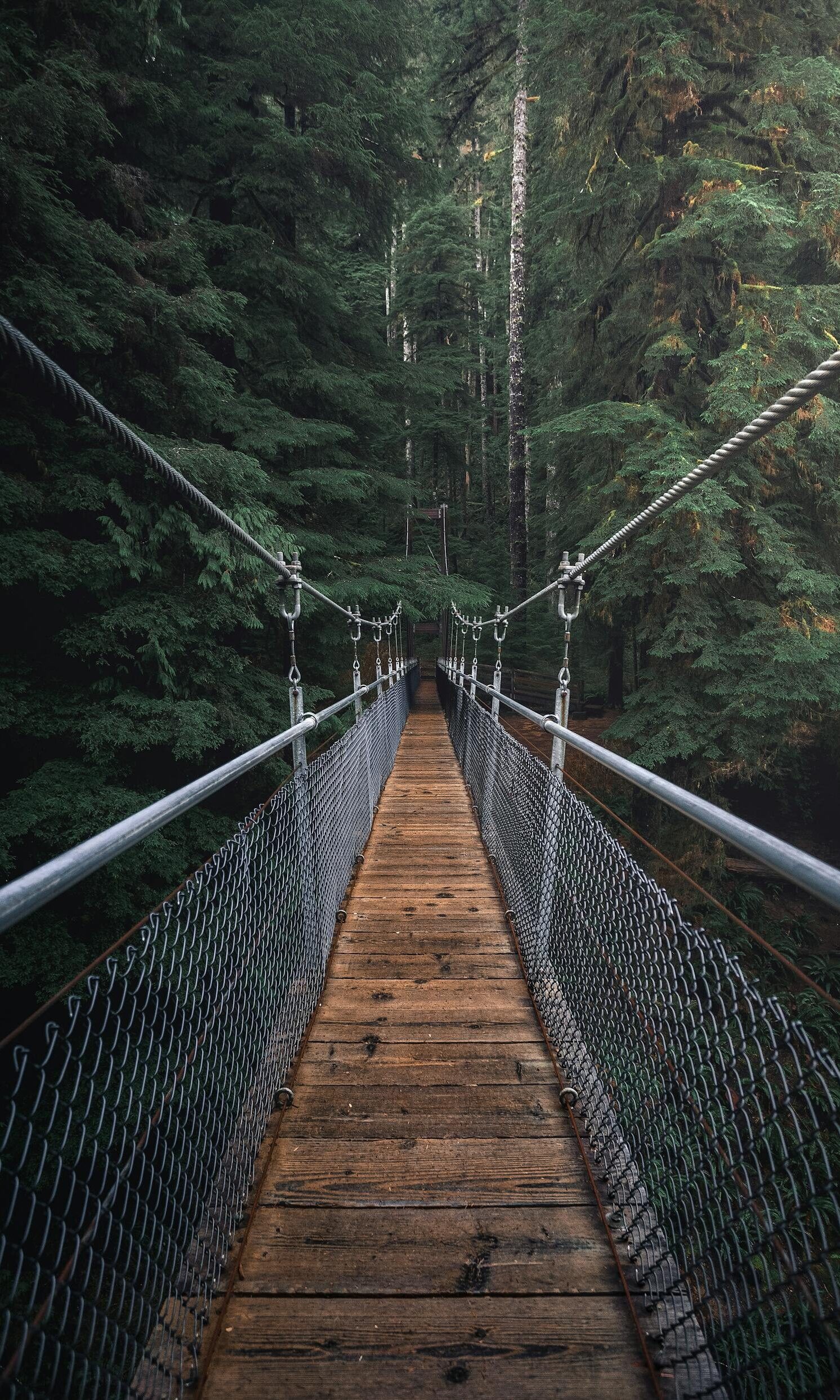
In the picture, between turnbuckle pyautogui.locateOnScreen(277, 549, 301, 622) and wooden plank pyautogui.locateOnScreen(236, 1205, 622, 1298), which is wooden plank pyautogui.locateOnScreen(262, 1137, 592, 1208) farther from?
turnbuckle pyautogui.locateOnScreen(277, 549, 301, 622)

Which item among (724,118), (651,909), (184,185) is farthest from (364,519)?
(651,909)

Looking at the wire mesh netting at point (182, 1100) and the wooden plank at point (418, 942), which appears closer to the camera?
the wire mesh netting at point (182, 1100)

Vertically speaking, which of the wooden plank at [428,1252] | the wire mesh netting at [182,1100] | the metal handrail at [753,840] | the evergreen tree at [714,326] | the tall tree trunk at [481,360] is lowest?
the wooden plank at [428,1252]

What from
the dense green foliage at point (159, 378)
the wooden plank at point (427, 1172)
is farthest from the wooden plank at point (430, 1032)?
the dense green foliage at point (159, 378)

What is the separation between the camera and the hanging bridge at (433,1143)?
0.97m

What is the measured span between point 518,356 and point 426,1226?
554 inches

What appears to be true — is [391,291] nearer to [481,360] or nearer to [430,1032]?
[481,360]

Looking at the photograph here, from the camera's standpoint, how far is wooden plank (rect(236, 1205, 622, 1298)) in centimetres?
Answer: 133

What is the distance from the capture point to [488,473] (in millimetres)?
24609

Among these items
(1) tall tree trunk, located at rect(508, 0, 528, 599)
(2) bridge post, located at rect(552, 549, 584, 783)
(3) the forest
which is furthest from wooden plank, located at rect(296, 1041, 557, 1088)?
(1) tall tree trunk, located at rect(508, 0, 528, 599)

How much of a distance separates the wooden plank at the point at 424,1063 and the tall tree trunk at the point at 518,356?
35.2ft

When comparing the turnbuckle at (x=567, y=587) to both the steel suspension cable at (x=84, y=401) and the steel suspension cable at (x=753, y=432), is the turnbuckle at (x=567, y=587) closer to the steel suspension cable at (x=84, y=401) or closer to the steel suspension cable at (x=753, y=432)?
the steel suspension cable at (x=753, y=432)

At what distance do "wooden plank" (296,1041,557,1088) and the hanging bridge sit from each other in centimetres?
1

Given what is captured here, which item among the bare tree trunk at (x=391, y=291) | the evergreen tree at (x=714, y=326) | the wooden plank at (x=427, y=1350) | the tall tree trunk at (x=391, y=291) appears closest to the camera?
the wooden plank at (x=427, y=1350)
